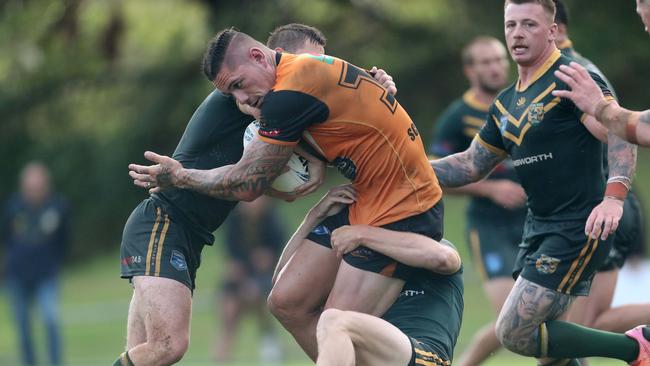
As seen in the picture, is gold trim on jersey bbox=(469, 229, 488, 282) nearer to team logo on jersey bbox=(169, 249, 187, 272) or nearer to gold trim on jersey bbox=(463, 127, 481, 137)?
gold trim on jersey bbox=(463, 127, 481, 137)

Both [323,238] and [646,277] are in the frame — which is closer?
[323,238]

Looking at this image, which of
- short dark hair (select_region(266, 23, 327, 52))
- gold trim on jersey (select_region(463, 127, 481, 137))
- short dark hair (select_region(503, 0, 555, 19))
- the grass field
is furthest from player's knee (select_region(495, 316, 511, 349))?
the grass field

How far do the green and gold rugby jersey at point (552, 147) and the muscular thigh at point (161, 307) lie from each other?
2054 millimetres

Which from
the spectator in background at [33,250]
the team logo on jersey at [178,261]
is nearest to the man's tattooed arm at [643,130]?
the team logo on jersey at [178,261]

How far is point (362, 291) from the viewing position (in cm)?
607

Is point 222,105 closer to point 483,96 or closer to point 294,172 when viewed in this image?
point 294,172

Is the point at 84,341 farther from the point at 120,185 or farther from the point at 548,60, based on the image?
the point at 548,60

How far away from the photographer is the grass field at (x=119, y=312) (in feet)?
52.8

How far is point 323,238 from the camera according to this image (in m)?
6.39

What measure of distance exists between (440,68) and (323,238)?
1622 centimetres

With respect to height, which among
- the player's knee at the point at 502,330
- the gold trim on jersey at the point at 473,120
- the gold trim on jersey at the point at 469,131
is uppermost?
the gold trim on jersey at the point at 473,120

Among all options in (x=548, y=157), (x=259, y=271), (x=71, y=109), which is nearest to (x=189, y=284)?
(x=548, y=157)

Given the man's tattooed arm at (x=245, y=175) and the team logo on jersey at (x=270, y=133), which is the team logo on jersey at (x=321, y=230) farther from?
the team logo on jersey at (x=270, y=133)

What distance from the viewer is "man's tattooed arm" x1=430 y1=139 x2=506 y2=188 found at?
688 centimetres
